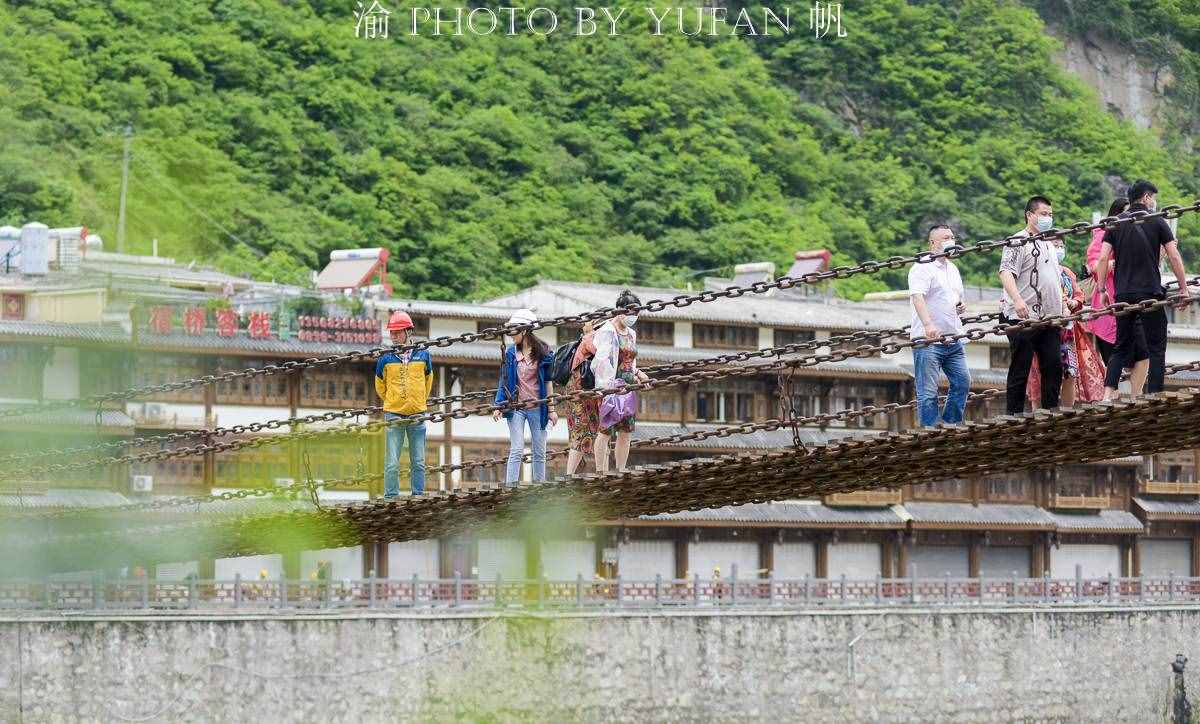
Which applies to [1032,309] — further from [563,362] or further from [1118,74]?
[1118,74]

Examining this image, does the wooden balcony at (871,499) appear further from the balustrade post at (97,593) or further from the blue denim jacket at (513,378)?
the blue denim jacket at (513,378)

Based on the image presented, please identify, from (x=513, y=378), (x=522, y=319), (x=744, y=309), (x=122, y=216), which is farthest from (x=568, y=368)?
(x=744, y=309)

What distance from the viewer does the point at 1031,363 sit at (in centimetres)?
1223

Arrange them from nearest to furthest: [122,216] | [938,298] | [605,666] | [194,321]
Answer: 1. [122,216]
2. [938,298]
3. [605,666]
4. [194,321]

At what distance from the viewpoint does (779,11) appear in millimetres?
104125

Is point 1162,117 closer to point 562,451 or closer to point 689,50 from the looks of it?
point 689,50

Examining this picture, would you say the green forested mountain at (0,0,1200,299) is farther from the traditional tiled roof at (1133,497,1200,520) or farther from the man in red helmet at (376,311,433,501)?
the man in red helmet at (376,311,433,501)

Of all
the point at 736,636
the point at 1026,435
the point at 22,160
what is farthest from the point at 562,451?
the point at 22,160

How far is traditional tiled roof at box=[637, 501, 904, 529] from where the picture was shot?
49812 millimetres

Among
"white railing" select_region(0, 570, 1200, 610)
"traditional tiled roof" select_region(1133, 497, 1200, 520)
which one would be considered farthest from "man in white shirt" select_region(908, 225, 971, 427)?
"traditional tiled roof" select_region(1133, 497, 1200, 520)

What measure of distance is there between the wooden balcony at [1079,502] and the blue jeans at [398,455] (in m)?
43.8

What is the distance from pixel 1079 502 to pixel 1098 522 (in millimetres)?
624
